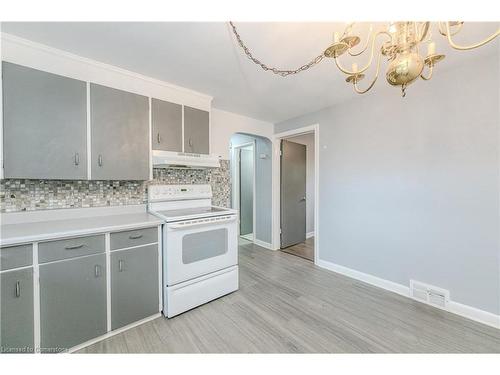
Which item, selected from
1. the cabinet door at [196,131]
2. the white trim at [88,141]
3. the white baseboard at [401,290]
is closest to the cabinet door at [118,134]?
the white trim at [88,141]

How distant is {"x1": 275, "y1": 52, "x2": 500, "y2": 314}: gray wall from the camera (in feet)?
5.95

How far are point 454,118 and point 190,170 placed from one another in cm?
283

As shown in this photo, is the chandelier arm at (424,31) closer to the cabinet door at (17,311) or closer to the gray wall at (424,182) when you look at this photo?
the gray wall at (424,182)

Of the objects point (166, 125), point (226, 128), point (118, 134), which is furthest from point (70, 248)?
point (226, 128)

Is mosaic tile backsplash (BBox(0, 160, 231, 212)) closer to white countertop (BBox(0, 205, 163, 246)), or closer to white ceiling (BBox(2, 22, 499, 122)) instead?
white countertop (BBox(0, 205, 163, 246))

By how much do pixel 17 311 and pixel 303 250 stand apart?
3.49 meters

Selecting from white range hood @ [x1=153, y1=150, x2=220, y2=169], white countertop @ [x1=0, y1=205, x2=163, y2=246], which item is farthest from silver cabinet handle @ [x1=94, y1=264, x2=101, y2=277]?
white range hood @ [x1=153, y1=150, x2=220, y2=169]

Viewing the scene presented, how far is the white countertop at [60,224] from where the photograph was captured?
1.36 m

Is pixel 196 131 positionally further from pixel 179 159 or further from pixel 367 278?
pixel 367 278

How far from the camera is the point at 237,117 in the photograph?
3305 mm

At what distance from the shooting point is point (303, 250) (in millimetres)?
3805

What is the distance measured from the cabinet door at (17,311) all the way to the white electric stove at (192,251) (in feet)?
2.81
